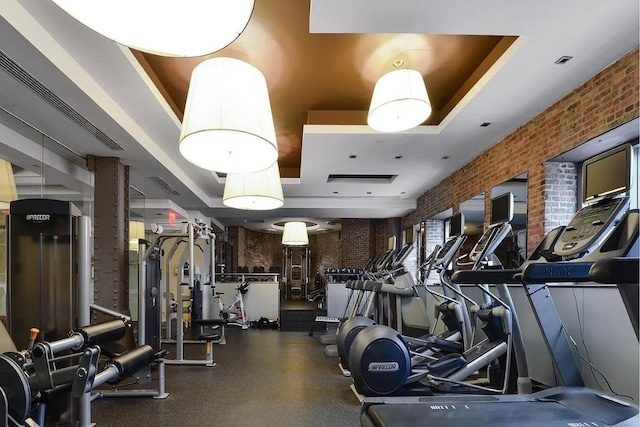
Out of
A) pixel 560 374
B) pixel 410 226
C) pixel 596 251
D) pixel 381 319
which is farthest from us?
pixel 410 226

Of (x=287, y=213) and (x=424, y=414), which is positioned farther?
(x=287, y=213)

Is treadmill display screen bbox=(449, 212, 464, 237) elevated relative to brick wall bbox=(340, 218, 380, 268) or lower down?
elevated

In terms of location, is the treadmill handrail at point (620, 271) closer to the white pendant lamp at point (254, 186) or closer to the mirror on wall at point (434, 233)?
the white pendant lamp at point (254, 186)

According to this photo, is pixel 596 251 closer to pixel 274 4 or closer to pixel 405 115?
pixel 405 115

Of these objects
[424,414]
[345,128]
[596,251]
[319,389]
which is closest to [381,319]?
[319,389]

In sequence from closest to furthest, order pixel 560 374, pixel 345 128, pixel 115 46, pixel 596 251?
→ pixel 596 251 → pixel 560 374 → pixel 115 46 → pixel 345 128

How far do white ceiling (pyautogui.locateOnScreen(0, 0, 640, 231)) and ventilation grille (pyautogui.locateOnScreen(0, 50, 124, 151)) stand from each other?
6 cm

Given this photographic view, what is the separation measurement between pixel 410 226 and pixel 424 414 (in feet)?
28.1

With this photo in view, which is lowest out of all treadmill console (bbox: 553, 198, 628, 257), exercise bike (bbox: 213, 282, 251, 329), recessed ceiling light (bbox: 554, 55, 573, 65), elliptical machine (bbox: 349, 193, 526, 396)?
exercise bike (bbox: 213, 282, 251, 329)

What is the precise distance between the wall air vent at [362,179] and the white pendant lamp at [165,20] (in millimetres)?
6166

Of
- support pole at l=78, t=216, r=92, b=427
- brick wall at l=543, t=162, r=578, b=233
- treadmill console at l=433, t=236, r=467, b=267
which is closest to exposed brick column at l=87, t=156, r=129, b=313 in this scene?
support pole at l=78, t=216, r=92, b=427

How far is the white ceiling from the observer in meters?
2.83

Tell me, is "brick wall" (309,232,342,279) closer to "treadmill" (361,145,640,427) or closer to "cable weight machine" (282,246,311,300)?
"cable weight machine" (282,246,311,300)

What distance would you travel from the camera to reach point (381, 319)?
6113 mm
